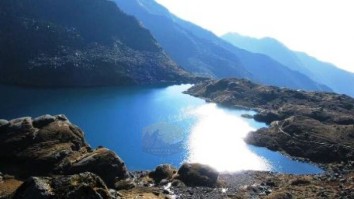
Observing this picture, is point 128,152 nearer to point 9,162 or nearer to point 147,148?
point 147,148

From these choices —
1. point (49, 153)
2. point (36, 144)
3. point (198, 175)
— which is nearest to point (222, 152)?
point (198, 175)

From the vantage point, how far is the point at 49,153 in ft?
303

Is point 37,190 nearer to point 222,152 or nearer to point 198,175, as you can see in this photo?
point 198,175

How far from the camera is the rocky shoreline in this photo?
A: 278 ft

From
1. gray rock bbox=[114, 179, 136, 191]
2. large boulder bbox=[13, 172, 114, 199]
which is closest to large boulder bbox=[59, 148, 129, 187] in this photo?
gray rock bbox=[114, 179, 136, 191]

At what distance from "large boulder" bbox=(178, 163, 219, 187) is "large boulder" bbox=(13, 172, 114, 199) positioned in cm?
6090

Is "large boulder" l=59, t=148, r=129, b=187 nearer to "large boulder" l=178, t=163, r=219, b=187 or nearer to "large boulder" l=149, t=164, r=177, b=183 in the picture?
"large boulder" l=149, t=164, r=177, b=183

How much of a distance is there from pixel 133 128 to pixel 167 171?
8729cm

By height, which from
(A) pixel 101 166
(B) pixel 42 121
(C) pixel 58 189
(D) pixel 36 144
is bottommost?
(D) pixel 36 144

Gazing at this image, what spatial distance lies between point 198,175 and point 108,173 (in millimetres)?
21391

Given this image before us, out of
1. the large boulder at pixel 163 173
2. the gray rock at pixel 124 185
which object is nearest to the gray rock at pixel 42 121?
the large boulder at pixel 163 173

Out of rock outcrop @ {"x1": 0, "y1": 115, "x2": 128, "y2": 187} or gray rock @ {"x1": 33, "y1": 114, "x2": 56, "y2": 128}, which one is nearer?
rock outcrop @ {"x1": 0, "y1": 115, "x2": 128, "y2": 187}

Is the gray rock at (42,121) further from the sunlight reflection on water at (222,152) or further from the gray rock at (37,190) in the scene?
the gray rock at (37,190)

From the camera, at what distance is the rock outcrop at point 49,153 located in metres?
86.4
